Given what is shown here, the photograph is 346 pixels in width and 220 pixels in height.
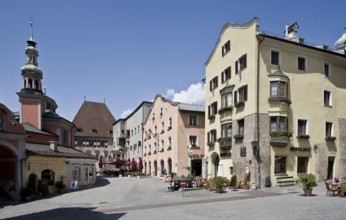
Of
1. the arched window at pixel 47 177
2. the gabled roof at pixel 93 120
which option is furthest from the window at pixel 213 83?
the gabled roof at pixel 93 120

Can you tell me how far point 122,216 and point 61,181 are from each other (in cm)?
1673

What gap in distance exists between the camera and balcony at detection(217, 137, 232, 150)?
101ft

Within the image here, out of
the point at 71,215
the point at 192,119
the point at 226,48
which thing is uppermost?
the point at 226,48

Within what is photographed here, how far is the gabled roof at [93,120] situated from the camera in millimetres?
74938

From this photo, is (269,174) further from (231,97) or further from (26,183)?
(26,183)

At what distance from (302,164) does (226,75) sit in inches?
497

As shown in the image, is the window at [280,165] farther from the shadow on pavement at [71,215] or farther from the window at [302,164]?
the shadow on pavement at [71,215]

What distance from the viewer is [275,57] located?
28016 millimetres

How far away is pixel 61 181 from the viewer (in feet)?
94.5

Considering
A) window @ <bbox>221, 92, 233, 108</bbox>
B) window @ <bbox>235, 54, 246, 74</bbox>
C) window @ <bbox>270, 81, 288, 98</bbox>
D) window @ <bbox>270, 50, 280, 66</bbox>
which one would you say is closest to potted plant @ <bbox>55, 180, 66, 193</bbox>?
window @ <bbox>221, 92, 233, 108</bbox>

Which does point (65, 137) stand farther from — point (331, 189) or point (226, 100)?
point (331, 189)

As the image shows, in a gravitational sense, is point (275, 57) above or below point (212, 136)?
above

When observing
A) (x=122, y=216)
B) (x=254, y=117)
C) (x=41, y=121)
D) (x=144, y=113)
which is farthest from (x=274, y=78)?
(x=144, y=113)

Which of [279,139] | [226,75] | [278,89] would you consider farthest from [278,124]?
[226,75]
